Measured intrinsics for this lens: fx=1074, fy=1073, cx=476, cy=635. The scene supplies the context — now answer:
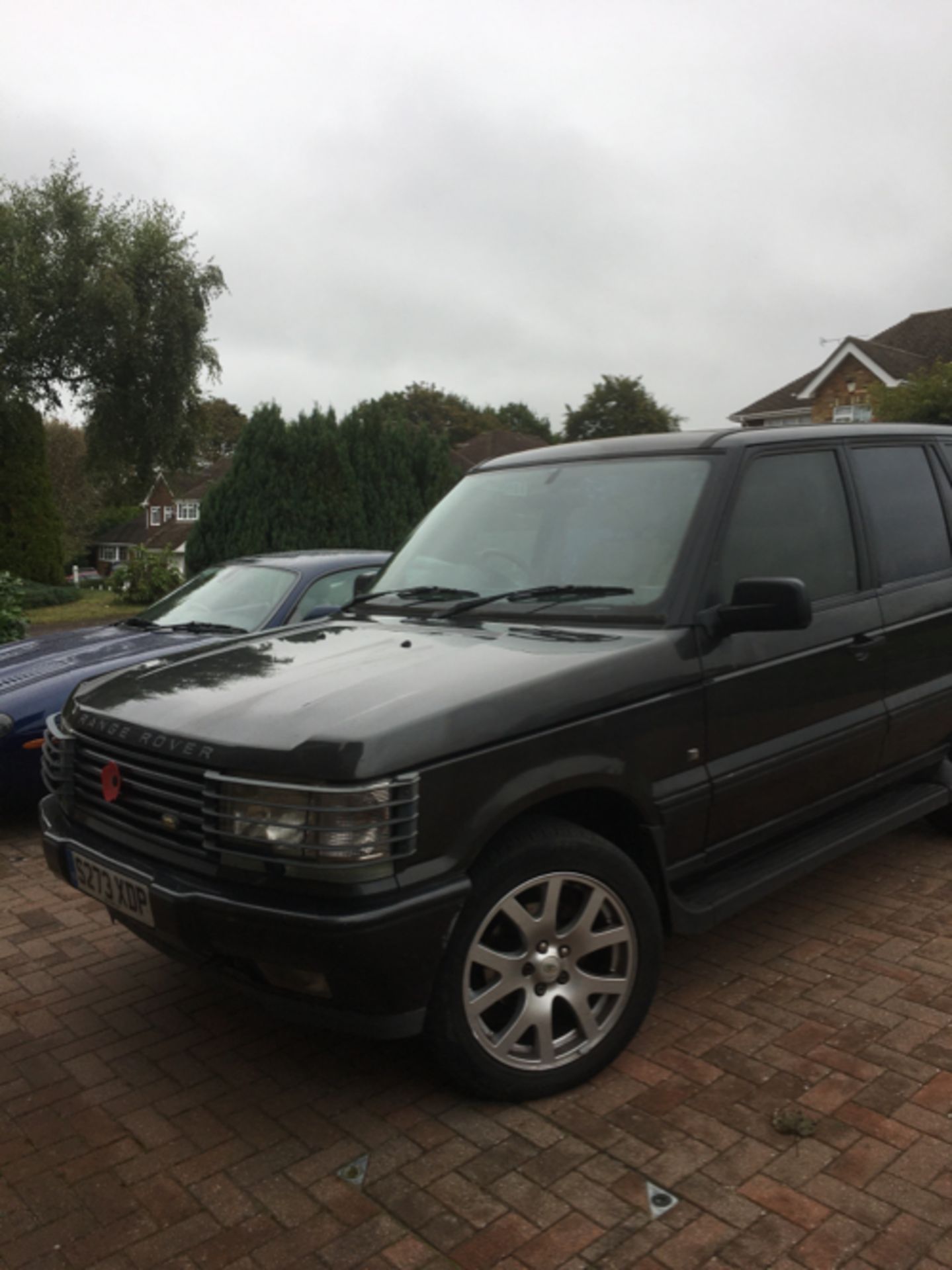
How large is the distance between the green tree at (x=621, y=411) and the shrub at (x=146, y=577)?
4030cm

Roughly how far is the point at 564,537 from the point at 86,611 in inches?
839

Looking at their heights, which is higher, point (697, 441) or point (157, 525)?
point (157, 525)

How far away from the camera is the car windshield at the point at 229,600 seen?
7.01 meters

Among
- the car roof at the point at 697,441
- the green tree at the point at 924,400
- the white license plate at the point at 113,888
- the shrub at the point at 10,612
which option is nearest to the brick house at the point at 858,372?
the green tree at the point at 924,400

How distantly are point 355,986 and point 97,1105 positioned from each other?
1.12 metres

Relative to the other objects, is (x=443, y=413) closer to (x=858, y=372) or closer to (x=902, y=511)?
(x=858, y=372)

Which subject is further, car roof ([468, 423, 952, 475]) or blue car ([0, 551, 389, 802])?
blue car ([0, 551, 389, 802])

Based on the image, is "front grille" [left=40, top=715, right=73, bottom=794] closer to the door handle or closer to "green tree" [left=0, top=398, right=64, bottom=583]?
the door handle

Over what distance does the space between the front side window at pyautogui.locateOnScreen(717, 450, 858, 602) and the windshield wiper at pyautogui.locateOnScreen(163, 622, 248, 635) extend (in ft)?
12.3

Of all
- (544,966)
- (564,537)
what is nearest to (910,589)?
(564,537)

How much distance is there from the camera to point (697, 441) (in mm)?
4145

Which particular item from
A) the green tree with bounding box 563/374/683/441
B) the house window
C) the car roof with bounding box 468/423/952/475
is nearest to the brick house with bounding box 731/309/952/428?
the house window

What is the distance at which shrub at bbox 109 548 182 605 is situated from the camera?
23438mm

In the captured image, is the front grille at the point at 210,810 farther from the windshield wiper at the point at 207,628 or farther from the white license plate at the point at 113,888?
the windshield wiper at the point at 207,628
